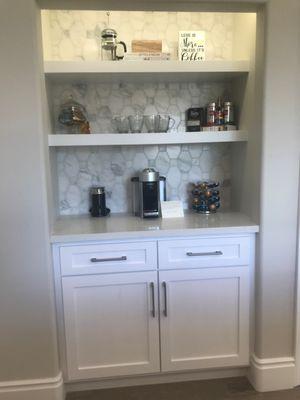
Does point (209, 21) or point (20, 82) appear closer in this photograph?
point (20, 82)

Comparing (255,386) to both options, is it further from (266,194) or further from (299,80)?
(299,80)

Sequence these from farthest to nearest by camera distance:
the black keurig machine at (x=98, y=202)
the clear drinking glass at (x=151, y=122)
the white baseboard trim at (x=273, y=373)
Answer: the black keurig machine at (x=98, y=202) → the clear drinking glass at (x=151, y=122) → the white baseboard trim at (x=273, y=373)

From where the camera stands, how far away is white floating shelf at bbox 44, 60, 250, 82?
2070 millimetres

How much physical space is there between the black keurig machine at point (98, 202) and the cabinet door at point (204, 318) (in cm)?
61

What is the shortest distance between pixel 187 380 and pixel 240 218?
101cm

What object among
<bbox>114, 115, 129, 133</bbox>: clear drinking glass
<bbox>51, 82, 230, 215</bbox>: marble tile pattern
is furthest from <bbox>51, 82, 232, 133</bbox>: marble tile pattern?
<bbox>114, 115, 129, 133</bbox>: clear drinking glass

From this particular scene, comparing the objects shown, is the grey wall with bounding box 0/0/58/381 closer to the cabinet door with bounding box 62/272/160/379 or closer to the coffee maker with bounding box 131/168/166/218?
the cabinet door with bounding box 62/272/160/379

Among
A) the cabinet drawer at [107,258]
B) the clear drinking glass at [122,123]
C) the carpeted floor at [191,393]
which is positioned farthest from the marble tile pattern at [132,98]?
the carpeted floor at [191,393]

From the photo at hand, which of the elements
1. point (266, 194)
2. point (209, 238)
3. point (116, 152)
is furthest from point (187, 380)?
point (116, 152)

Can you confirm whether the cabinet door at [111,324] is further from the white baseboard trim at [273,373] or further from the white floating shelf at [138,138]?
the white floating shelf at [138,138]

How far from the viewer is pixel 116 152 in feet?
8.23

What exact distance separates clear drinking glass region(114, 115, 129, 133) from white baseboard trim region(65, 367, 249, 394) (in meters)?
1.46

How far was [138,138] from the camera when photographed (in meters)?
2.16

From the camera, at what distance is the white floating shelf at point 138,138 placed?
7.00ft
